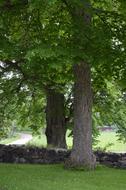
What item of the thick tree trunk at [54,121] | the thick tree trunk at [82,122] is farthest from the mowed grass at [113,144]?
the thick tree trunk at [82,122]

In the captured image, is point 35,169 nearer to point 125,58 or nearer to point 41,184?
point 41,184

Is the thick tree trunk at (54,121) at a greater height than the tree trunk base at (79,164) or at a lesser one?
greater

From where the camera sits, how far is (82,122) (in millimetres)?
18344

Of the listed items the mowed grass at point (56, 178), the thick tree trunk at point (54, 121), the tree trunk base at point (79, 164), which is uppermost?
the thick tree trunk at point (54, 121)

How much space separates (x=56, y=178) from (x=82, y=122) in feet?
10.1

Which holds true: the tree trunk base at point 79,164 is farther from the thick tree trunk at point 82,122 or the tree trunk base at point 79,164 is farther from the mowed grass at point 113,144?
the mowed grass at point 113,144

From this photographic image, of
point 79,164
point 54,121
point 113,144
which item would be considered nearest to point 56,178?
point 79,164

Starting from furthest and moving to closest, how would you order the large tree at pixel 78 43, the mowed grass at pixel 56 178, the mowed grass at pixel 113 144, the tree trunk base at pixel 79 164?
the mowed grass at pixel 113 144 < the tree trunk base at pixel 79 164 < the large tree at pixel 78 43 < the mowed grass at pixel 56 178

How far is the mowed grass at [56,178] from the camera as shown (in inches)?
557

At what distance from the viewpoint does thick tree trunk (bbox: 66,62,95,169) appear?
59.6ft

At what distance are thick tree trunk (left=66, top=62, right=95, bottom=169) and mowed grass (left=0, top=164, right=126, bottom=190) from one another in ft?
1.73

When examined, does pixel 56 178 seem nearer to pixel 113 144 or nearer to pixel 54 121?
pixel 54 121

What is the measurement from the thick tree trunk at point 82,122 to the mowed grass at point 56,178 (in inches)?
20.8

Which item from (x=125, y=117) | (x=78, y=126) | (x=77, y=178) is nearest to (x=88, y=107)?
(x=78, y=126)
